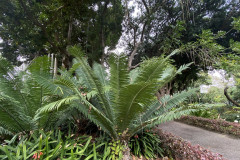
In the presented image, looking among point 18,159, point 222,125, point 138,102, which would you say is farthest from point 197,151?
point 222,125

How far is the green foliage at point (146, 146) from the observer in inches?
74.4

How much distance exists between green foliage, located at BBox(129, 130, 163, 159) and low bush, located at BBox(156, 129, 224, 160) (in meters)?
0.15

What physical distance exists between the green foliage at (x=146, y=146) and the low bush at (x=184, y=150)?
152 millimetres

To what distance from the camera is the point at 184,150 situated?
6.42 ft

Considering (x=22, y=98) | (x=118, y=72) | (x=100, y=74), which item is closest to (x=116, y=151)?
(x=118, y=72)

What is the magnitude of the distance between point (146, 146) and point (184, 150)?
638mm

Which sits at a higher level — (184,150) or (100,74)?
(100,74)

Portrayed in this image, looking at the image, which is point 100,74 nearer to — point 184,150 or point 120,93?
point 120,93

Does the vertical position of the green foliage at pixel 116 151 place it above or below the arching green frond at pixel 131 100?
below

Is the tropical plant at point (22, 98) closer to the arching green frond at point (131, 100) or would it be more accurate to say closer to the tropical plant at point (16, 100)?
the tropical plant at point (16, 100)

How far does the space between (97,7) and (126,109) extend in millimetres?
5883

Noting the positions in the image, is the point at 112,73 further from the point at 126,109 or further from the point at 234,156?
the point at 234,156

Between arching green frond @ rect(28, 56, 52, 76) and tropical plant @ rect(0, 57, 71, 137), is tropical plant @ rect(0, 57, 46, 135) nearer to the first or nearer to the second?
tropical plant @ rect(0, 57, 71, 137)

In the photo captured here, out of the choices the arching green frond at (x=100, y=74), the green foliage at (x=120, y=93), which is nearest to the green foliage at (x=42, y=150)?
the green foliage at (x=120, y=93)
